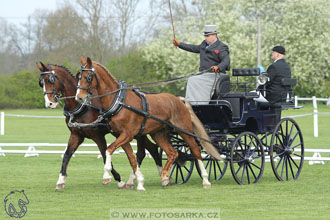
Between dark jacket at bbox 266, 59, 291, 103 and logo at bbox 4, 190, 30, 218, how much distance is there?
4.24m

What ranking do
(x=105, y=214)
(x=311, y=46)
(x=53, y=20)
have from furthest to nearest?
(x=53, y=20)
(x=311, y=46)
(x=105, y=214)

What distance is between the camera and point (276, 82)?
1070 centimetres

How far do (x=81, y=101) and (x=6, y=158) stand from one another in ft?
23.6

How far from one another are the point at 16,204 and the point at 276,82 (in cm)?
471

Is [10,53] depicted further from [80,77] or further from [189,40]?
[80,77]

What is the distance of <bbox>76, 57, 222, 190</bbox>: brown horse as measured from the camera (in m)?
9.09

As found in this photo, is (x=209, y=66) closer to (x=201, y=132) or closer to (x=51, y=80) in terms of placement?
(x=201, y=132)

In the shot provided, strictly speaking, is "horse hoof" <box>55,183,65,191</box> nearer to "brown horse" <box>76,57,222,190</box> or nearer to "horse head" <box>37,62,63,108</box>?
"brown horse" <box>76,57,222,190</box>

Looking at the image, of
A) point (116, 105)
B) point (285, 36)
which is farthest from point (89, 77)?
point (285, 36)

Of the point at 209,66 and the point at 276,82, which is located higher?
the point at 209,66

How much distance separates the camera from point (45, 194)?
909 cm

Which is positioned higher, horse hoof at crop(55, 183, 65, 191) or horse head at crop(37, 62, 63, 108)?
horse head at crop(37, 62, 63, 108)

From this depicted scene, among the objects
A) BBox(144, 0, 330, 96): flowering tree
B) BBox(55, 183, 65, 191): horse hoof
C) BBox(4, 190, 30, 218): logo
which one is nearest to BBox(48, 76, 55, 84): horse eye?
BBox(55, 183, 65, 191): horse hoof

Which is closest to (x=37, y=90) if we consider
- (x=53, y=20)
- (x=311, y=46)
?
(x=53, y=20)
